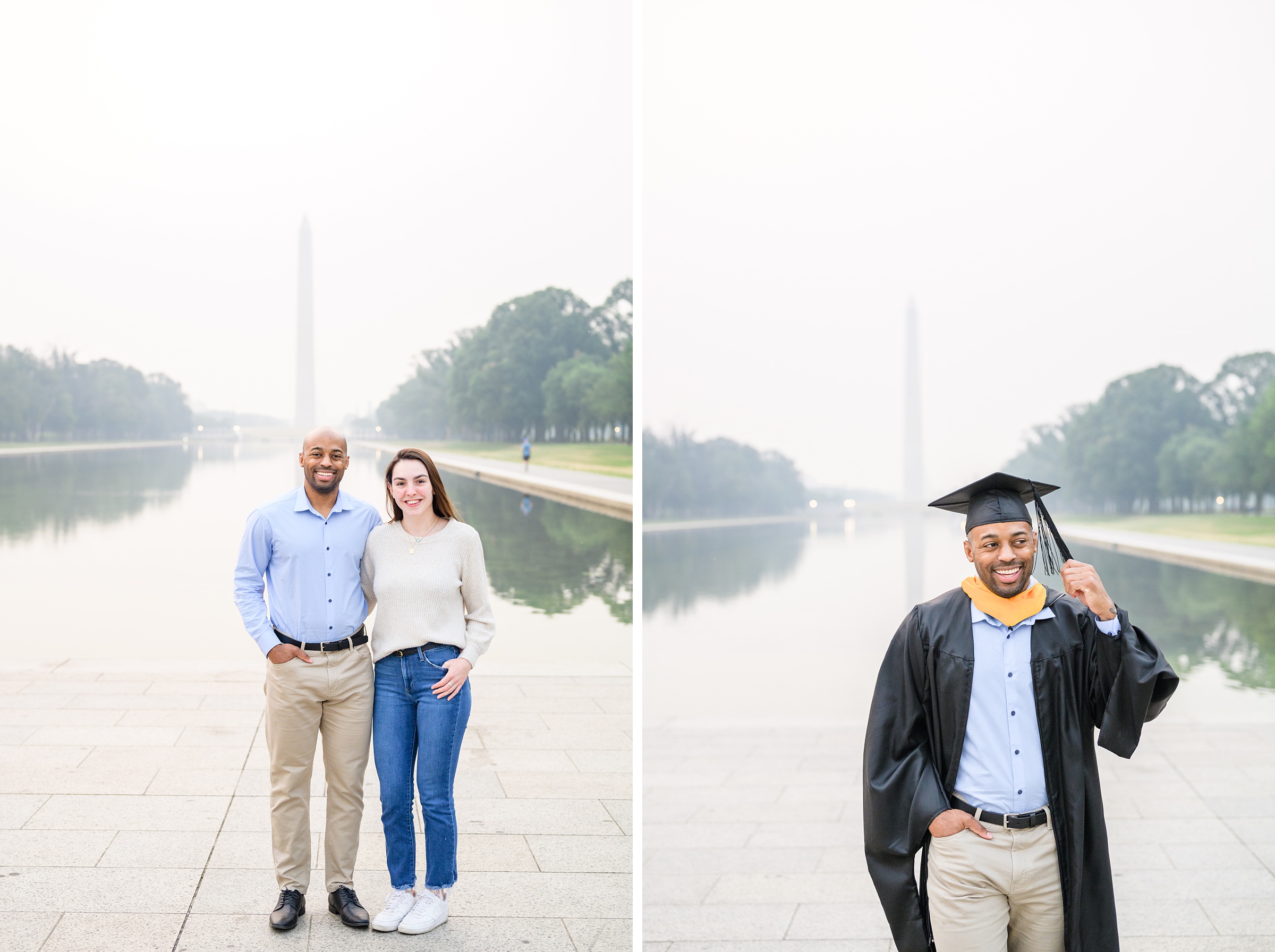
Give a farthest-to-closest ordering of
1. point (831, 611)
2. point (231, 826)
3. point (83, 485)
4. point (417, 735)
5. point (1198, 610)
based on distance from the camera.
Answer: point (831, 611), point (1198, 610), point (83, 485), point (231, 826), point (417, 735)

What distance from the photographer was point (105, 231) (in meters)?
16.6

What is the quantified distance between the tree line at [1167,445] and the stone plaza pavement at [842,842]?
1763cm

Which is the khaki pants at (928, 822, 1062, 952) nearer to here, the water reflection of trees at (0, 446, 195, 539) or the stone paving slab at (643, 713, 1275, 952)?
the stone paving slab at (643, 713, 1275, 952)

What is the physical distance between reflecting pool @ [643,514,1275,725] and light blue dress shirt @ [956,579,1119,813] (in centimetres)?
2035

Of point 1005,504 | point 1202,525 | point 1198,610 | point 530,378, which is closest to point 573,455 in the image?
point 530,378

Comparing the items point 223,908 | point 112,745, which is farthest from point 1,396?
point 223,908

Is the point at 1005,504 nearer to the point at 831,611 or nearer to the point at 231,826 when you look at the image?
the point at 231,826

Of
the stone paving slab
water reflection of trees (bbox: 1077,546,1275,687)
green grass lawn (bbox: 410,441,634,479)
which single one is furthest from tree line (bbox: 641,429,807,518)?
the stone paving slab

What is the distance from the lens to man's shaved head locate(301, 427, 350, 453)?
10.7 ft

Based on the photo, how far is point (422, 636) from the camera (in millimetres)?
3215

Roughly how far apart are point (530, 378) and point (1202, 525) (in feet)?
50.0

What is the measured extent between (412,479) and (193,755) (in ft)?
9.70

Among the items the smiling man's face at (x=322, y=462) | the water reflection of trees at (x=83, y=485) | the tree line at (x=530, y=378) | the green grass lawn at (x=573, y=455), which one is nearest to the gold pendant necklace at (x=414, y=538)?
the smiling man's face at (x=322, y=462)

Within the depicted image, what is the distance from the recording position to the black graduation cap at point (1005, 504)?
2.49 m
